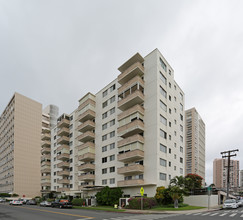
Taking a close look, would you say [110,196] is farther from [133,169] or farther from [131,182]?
[133,169]

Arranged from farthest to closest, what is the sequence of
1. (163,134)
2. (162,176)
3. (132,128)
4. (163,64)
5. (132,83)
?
(163,64), (132,83), (163,134), (132,128), (162,176)

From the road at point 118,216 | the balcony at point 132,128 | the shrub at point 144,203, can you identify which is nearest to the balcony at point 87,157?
the balcony at point 132,128

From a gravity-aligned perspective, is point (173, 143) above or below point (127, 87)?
below

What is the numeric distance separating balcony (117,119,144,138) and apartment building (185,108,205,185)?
255 feet

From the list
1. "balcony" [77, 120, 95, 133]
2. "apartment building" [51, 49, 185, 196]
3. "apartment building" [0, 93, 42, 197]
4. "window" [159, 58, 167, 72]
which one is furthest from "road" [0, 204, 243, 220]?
"apartment building" [0, 93, 42, 197]

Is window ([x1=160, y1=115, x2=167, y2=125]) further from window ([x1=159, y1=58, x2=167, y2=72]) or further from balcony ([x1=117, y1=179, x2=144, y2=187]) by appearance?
balcony ([x1=117, y1=179, x2=144, y2=187])

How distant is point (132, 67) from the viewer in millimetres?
40906

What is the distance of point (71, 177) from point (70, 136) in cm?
1178

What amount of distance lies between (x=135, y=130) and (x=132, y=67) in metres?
11.9

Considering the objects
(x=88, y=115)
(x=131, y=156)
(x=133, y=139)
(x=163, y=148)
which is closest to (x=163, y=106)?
(x=163, y=148)

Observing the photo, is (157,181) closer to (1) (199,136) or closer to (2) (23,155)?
(2) (23,155)

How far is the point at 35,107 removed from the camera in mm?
98438

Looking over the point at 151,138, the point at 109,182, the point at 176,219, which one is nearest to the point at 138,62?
the point at 151,138

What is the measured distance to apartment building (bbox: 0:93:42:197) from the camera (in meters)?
86.6
